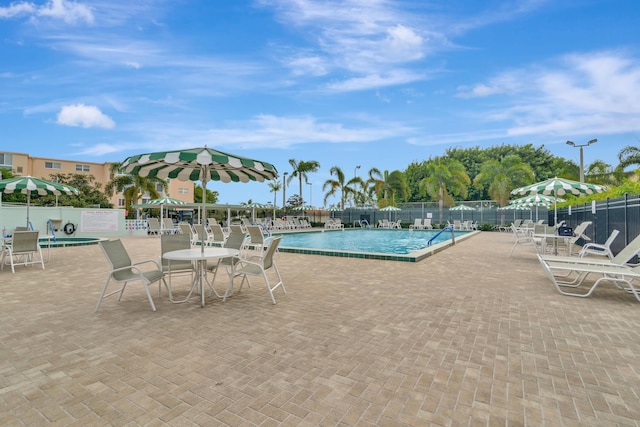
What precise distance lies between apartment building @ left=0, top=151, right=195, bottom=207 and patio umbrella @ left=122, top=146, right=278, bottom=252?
3460cm

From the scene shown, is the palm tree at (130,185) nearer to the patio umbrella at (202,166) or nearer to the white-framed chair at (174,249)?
the patio umbrella at (202,166)

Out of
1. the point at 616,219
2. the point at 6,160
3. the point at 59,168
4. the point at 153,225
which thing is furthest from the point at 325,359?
the point at 59,168

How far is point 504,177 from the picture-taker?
29.3 m

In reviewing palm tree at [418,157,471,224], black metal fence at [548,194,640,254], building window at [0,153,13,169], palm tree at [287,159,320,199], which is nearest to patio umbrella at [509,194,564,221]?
black metal fence at [548,194,640,254]

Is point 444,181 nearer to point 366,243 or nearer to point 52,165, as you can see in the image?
point 366,243

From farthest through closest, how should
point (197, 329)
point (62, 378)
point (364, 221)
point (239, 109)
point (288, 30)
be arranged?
point (364, 221), point (239, 109), point (288, 30), point (197, 329), point (62, 378)

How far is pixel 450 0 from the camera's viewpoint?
11352 millimetres

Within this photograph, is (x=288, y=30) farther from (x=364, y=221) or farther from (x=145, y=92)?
(x=364, y=221)

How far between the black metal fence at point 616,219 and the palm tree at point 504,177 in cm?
1721

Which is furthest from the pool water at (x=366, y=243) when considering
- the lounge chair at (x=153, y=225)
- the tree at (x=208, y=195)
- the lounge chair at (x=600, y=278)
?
the tree at (x=208, y=195)

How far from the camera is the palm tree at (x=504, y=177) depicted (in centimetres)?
2947

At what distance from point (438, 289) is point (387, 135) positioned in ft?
113

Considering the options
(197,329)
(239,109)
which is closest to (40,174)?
(239,109)

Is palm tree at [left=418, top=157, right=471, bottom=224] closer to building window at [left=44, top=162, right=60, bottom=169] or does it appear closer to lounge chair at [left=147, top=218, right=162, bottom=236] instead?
lounge chair at [left=147, top=218, right=162, bottom=236]
